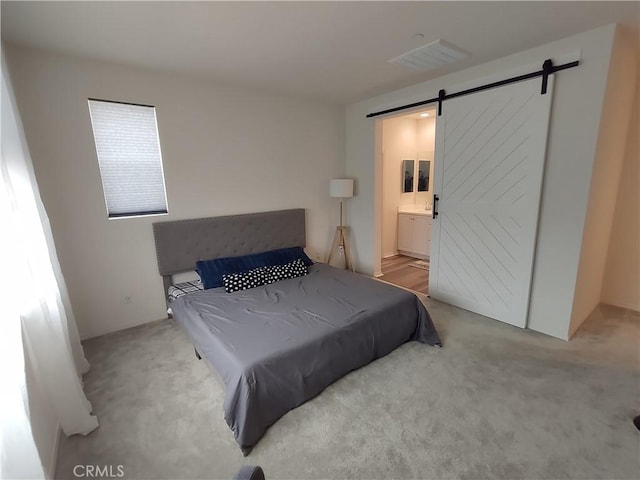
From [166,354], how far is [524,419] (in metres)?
2.72

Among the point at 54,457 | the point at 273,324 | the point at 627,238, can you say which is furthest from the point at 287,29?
the point at 627,238

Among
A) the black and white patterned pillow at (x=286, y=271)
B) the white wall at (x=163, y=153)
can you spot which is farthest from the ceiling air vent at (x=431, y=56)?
the black and white patterned pillow at (x=286, y=271)

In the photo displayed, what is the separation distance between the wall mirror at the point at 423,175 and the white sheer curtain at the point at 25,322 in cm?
538

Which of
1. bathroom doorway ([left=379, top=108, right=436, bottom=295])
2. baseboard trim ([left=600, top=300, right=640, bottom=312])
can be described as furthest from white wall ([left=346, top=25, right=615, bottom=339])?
bathroom doorway ([left=379, top=108, right=436, bottom=295])

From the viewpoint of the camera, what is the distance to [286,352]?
1885mm

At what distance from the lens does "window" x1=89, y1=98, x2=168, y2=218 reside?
2.74 m

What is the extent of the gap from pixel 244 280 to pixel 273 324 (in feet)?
3.01

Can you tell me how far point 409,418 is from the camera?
1.83m

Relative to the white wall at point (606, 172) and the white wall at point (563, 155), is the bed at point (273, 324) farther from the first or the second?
the white wall at point (606, 172)

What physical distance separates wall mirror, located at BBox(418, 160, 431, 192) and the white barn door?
2335mm

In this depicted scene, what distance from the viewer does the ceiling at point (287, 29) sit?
72.2 inches

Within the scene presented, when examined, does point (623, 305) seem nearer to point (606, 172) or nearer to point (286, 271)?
point (606, 172)

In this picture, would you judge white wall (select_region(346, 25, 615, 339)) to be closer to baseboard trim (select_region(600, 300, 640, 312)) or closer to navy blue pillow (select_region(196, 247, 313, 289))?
baseboard trim (select_region(600, 300, 640, 312))

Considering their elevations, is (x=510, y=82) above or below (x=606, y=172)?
above
